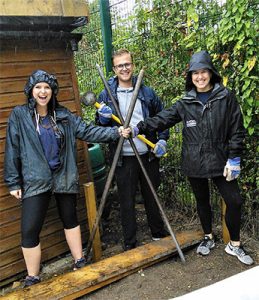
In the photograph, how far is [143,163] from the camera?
3.69m

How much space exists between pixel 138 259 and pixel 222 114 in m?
1.52

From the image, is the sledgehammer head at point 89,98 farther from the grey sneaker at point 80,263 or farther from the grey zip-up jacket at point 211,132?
the grey sneaker at point 80,263

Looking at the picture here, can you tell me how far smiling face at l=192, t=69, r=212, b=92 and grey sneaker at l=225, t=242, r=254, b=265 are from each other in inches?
60.3

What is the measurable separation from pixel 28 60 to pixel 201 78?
1.65 meters

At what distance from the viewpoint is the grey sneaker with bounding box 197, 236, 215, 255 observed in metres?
3.61

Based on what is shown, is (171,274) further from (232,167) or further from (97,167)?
(97,167)

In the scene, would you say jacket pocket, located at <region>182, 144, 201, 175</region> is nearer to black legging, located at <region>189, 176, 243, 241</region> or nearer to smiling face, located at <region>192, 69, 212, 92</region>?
black legging, located at <region>189, 176, 243, 241</region>

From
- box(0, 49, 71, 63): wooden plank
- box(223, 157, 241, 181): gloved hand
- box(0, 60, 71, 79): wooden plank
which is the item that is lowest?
box(223, 157, 241, 181): gloved hand

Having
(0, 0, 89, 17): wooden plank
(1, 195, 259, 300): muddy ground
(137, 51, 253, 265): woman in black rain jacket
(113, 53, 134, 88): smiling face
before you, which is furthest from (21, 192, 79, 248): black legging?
(0, 0, 89, 17): wooden plank

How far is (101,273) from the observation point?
3227 millimetres

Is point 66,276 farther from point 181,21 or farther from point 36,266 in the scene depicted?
point 181,21

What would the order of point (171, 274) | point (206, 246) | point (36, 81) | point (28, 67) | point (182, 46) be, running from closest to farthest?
point (36, 81) → point (171, 274) → point (28, 67) → point (206, 246) → point (182, 46)

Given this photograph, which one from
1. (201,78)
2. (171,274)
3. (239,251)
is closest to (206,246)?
(239,251)

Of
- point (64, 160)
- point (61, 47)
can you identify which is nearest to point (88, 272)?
point (64, 160)
